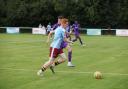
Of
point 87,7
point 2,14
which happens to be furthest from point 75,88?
point 2,14

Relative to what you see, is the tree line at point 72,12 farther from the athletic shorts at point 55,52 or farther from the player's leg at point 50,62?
the player's leg at point 50,62

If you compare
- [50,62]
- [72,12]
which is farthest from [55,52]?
[72,12]

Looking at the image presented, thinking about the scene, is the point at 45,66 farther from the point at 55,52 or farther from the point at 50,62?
the point at 55,52

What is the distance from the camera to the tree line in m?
70.5

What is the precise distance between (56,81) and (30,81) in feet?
2.83

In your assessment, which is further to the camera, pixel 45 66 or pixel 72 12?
pixel 72 12

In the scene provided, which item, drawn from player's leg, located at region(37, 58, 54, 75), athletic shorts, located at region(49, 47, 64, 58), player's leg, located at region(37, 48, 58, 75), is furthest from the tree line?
player's leg, located at region(37, 58, 54, 75)

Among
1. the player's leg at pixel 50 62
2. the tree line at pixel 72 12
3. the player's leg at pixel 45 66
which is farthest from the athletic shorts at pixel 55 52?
the tree line at pixel 72 12

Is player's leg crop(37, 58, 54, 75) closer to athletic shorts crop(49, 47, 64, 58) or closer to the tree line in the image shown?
athletic shorts crop(49, 47, 64, 58)

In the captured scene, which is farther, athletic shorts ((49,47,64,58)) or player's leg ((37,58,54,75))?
athletic shorts ((49,47,64,58))

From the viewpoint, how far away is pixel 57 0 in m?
71.9

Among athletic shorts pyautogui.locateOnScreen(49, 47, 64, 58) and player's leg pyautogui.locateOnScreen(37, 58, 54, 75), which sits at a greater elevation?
athletic shorts pyautogui.locateOnScreen(49, 47, 64, 58)

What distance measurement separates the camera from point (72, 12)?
72250mm

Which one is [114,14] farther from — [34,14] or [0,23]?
[0,23]
